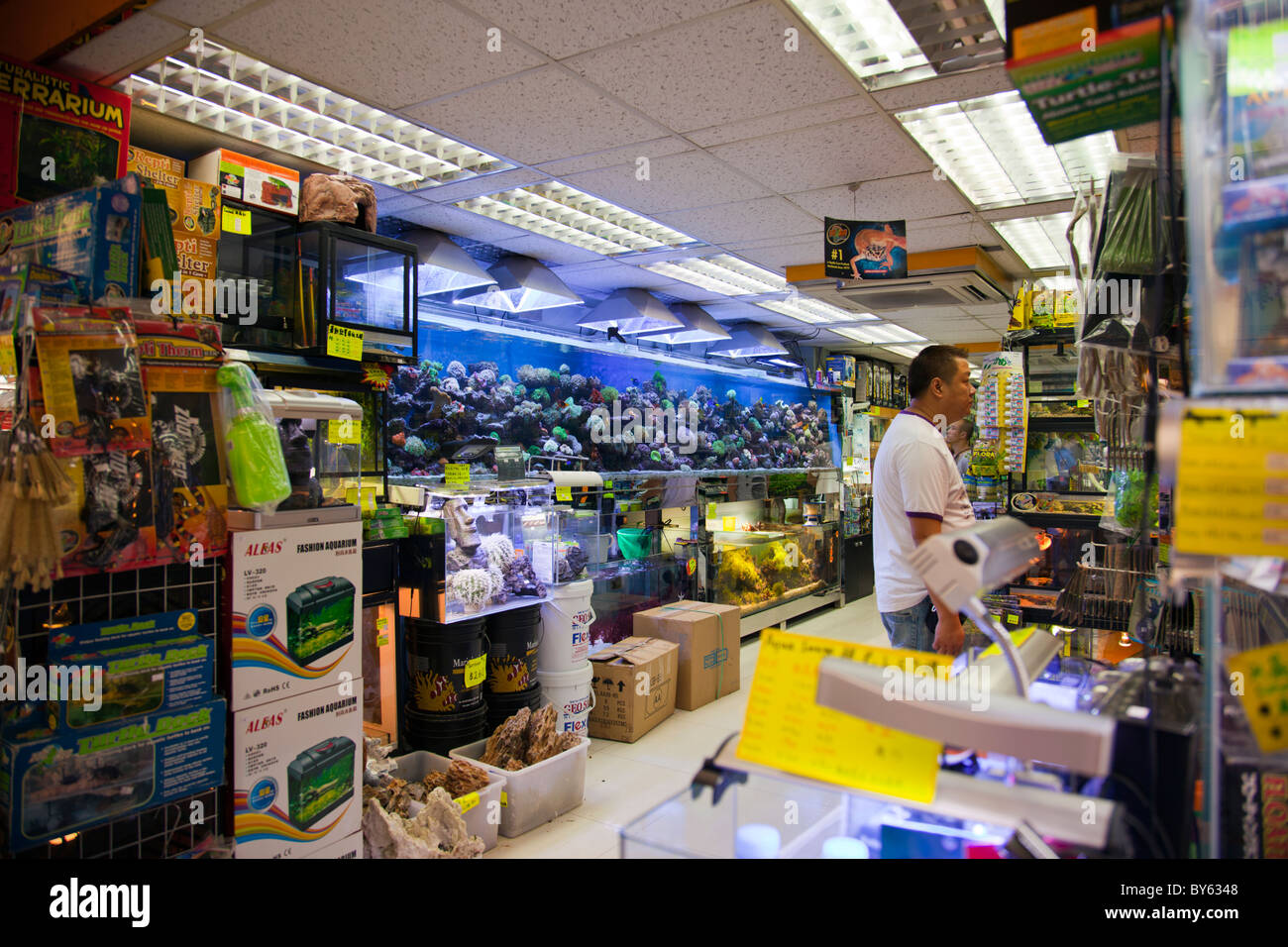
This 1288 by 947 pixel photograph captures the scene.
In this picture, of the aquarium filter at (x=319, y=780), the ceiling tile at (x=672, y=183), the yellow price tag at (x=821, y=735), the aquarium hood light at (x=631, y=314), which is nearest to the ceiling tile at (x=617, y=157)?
the ceiling tile at (x=672, y=183)

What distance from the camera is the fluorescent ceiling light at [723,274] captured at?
6.28 m

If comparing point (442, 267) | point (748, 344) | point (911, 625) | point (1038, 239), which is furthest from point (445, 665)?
point (748, 344)

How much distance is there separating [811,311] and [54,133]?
691 cm

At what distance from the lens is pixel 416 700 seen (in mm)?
3729

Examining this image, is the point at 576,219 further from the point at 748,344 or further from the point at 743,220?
the point at 748,344

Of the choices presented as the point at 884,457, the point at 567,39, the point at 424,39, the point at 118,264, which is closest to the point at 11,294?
the point at 118,264

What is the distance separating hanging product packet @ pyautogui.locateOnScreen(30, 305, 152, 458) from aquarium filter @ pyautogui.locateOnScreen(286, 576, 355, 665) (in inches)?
24.6

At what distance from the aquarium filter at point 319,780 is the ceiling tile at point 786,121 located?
3039 millimetres

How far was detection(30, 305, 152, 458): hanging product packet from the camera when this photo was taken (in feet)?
5.57

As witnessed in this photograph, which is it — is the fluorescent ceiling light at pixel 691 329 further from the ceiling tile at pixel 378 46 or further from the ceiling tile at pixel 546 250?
the ceiling tile at pixel 378 46

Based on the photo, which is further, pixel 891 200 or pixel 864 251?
pixel 891 200

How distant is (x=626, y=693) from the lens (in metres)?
4.40

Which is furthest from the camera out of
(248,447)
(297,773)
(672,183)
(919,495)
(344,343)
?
(672,183)

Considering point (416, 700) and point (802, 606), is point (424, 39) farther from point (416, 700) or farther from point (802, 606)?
point (802, 606)
